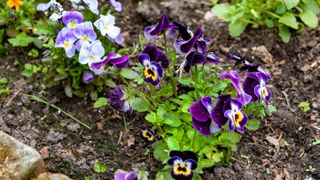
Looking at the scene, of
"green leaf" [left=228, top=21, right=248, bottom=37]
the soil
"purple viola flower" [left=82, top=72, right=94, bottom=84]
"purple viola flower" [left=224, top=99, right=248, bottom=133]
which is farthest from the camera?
"green leaf" [left=228, top=21, right=248, bottom=37]

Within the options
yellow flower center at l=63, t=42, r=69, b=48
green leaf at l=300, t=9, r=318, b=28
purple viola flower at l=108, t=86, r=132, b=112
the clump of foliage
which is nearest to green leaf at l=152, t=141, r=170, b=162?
purple viola flower at l=108, t=86, r=132, b=112

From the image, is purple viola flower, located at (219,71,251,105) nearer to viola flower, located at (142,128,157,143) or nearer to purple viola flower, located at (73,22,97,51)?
viola flower, located at (142,128,157,143)

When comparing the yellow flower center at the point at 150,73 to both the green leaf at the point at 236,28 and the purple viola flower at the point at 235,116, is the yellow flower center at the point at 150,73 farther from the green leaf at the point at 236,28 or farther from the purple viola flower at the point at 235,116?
the green leaf at the point at 236,28

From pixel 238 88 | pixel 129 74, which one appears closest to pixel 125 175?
pixel 129 74

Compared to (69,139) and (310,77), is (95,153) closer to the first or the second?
(69,139)

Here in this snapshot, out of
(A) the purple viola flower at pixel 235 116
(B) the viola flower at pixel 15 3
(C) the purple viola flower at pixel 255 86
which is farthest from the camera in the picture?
(B) the viola flower at pixel 15 3

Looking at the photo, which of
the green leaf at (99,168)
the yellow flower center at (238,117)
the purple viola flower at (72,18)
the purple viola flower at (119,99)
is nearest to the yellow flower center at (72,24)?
the purple viola flower at (72,18)

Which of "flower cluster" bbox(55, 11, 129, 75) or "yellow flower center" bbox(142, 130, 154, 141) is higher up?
"flower cluster" bbox(55, 11, 129, 75)

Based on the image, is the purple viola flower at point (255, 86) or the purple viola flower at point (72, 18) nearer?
the purple viola flower at point (255, 86)
